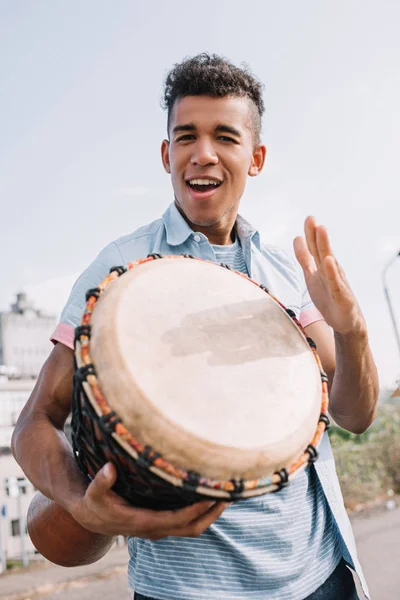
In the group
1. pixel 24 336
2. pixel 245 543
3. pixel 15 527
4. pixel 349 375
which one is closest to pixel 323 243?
pixel 349 375

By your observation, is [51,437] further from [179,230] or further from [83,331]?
[179,230]

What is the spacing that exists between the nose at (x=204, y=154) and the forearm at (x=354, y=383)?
646mm

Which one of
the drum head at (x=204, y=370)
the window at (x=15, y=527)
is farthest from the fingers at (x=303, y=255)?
the window at (x=15, y=527)

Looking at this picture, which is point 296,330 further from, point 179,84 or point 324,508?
point 179,84

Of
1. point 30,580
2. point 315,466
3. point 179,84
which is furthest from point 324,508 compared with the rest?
point 30,580

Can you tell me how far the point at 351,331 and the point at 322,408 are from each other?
21 cm

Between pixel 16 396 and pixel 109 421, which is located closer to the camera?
pixel 109 421

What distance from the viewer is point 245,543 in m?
1.30

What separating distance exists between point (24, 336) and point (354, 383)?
1557 inches

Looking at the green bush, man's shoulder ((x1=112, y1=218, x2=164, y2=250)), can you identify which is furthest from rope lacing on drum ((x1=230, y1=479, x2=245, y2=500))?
the green bush

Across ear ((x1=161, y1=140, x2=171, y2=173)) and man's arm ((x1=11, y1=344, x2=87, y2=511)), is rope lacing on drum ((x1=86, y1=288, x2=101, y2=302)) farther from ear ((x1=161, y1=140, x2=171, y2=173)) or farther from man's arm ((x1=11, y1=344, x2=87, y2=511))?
ear ((x1=161, y1=140, x2=171, y2=173))

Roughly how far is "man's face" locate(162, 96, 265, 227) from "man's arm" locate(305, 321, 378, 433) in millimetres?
484

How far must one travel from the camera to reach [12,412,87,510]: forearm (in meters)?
1.09

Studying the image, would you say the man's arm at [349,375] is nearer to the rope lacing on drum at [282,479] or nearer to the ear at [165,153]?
the rope lacing on drum at [282,479]
